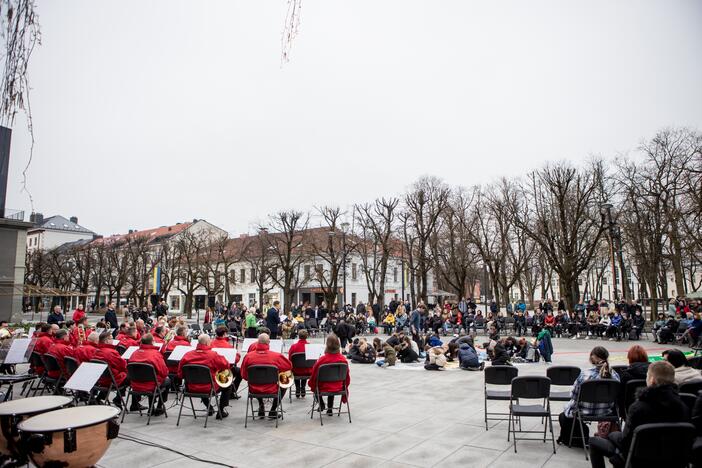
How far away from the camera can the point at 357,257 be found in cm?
5738

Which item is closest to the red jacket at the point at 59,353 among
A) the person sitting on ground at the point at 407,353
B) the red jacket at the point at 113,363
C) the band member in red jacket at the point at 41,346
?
the band member in red jacket at the point at 41,346

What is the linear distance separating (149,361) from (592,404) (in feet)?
22.2

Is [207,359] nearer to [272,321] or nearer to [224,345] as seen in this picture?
[224,345]

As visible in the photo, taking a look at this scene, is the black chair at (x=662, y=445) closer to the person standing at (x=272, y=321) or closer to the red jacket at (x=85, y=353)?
the red jacket at (x=85, y=353)

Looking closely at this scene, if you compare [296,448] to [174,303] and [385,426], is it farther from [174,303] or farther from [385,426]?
[174,303]

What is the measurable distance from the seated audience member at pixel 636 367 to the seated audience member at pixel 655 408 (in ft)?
6.06

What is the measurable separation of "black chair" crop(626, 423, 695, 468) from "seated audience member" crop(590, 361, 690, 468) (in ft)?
0.91

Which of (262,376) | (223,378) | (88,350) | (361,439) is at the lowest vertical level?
(361,439)

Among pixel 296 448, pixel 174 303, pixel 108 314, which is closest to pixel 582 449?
pixel 296 448

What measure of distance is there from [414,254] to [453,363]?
93.7 ft

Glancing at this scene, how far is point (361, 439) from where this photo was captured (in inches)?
262

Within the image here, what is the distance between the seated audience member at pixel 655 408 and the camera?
13.7ft

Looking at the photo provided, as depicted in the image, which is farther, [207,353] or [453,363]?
[453,363]

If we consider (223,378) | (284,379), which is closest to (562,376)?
(284,379)
